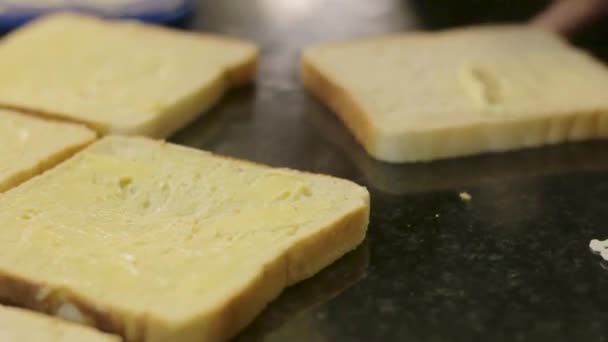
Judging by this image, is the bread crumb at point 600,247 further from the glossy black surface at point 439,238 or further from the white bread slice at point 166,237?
the white bread slice at point 166,237

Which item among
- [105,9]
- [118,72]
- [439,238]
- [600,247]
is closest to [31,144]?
[118,72]

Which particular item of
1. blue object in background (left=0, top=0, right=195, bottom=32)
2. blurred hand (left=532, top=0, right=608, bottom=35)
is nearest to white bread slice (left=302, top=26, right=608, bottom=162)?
blurred hand (left=532, top=0, right=608, bottom=35)

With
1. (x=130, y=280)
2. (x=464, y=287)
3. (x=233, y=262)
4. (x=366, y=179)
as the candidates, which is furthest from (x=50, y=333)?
(x=366, y=179)

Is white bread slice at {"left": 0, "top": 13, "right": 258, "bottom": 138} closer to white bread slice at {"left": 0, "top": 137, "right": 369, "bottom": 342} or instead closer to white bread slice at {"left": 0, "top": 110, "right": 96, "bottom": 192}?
white bread slice at {"left": 0, "top": 110, "right": 96, "bottom": 192}

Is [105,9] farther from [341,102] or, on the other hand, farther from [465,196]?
[465,196]

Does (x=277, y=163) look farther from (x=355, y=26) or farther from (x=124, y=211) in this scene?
(x=355, y=26)

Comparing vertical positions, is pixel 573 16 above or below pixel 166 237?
below
